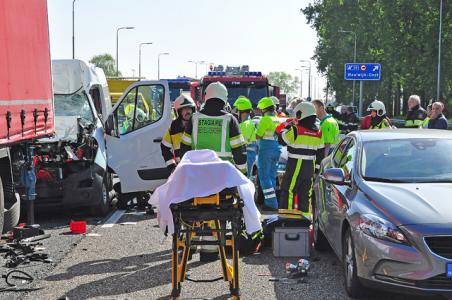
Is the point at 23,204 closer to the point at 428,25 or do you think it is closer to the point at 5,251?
the point at 5,251

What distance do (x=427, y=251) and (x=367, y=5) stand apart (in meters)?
60.5

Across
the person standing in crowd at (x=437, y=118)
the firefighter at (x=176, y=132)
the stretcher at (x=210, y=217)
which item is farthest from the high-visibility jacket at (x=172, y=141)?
the person standing in crowd at (x=437, y=118)

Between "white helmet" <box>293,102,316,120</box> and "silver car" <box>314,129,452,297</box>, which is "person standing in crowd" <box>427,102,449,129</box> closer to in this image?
"white helmet" <box>293,102,316,120</box>

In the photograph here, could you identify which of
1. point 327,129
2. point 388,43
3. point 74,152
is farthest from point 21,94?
point 388,43

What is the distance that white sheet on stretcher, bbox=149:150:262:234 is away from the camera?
5.98 meters

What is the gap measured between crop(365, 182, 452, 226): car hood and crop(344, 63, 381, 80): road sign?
31.9 metres

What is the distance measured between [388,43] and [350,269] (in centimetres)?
4840

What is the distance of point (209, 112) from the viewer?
7.74 m

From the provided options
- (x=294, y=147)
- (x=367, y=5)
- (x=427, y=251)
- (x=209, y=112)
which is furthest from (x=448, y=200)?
(x=367, y=5)

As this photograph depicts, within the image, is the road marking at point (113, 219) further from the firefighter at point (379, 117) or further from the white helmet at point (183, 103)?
the firefighter at point (379, 117)

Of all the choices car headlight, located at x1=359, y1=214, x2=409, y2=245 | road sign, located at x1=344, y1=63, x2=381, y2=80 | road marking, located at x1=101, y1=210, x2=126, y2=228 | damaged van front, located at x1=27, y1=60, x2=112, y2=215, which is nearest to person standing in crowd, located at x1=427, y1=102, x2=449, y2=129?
road marking, located at x1=101, y1=210, x2=126, y2=228

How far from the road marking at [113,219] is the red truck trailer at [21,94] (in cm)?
147

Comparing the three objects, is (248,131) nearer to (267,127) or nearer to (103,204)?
(267,127)

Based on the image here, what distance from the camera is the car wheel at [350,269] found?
658 cm
